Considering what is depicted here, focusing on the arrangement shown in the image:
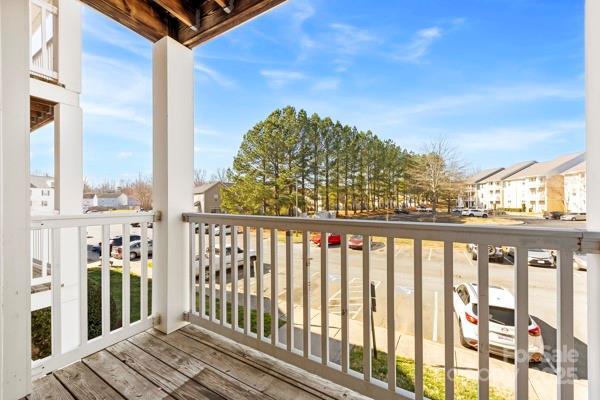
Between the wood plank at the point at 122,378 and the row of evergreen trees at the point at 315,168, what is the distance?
3.90ft

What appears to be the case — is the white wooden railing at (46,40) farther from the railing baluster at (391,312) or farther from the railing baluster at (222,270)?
the railing baluster at (391,312)

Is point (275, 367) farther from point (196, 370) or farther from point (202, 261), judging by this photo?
point (202, 261)

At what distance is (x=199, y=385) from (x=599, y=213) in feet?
6.74

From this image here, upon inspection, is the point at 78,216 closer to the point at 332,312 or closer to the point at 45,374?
the point at 45,374

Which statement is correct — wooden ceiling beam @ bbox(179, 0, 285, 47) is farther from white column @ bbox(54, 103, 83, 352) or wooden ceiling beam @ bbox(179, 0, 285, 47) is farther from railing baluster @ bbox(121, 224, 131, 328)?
white column @ bbox(54, 103, 83, 352)

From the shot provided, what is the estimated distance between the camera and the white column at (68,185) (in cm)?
362

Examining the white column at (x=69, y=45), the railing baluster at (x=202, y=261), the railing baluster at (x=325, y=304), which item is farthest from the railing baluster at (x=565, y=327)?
the white column at (x=69, y=45)

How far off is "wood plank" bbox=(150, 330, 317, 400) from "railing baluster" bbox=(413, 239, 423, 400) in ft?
1.85

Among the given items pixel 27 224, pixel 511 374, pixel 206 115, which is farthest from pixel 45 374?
pixel 511 374

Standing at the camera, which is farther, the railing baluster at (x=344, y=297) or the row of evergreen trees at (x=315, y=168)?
the railing baluster at (x=344, y=297)

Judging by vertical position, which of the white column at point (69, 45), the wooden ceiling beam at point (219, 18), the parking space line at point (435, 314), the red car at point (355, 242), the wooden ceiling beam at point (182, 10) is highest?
the white column at point (69, 45)

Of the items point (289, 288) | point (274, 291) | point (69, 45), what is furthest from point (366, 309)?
point (69, 45)

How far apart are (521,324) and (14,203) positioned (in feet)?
8.20

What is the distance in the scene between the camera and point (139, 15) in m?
2.08
